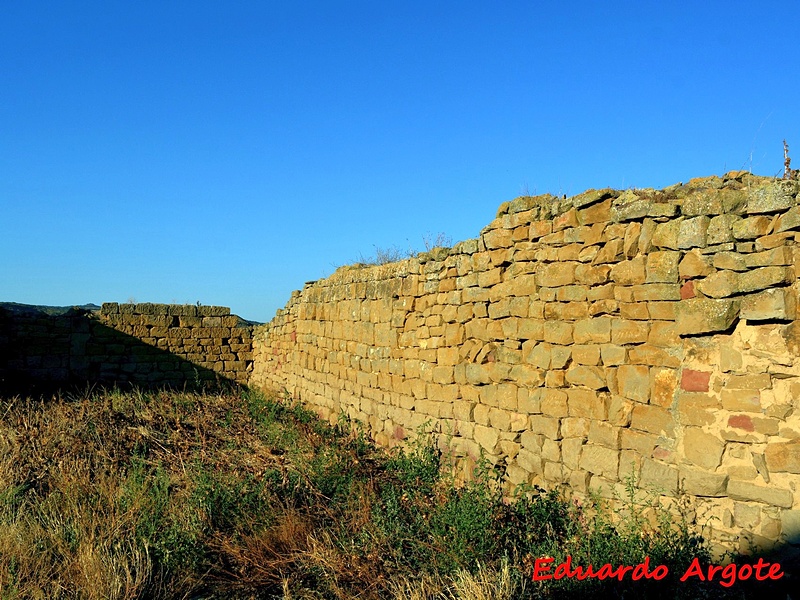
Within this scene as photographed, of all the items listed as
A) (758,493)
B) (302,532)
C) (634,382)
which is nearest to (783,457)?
(758,493)

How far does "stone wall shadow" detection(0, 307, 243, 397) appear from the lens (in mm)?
12344

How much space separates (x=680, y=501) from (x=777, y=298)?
1.49 m

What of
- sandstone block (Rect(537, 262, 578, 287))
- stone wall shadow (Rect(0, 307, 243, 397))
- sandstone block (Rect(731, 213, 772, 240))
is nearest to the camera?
sandstone block (Rect(731, 213, 772, 240))

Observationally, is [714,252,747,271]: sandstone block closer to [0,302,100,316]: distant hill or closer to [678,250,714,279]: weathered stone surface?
[678,250,714,279]: weathered stone surface

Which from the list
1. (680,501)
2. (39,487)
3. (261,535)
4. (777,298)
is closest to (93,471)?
(39,487)

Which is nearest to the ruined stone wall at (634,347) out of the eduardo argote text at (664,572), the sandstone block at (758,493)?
the sandstone block at (758,493)

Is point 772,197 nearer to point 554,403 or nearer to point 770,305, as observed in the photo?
point 770,305

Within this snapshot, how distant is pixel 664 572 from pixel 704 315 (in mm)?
1671

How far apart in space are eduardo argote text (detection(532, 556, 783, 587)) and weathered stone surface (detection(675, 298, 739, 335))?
1465 millimetres

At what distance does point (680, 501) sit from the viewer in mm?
4367

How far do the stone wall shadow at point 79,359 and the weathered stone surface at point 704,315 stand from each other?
10.7m

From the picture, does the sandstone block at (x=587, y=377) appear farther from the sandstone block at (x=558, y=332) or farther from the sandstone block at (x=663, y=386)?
the sandstone block at (x=663, y=386)

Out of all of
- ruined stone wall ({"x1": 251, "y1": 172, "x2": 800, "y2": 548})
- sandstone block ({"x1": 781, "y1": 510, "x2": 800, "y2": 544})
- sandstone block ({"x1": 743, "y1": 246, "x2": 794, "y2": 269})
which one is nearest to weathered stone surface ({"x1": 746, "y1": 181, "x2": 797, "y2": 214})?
ruined stone wall ({"x1": 251, "y1": 172, "x2": 800, "y2": 548})

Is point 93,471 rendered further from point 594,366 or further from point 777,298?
point 777,298
